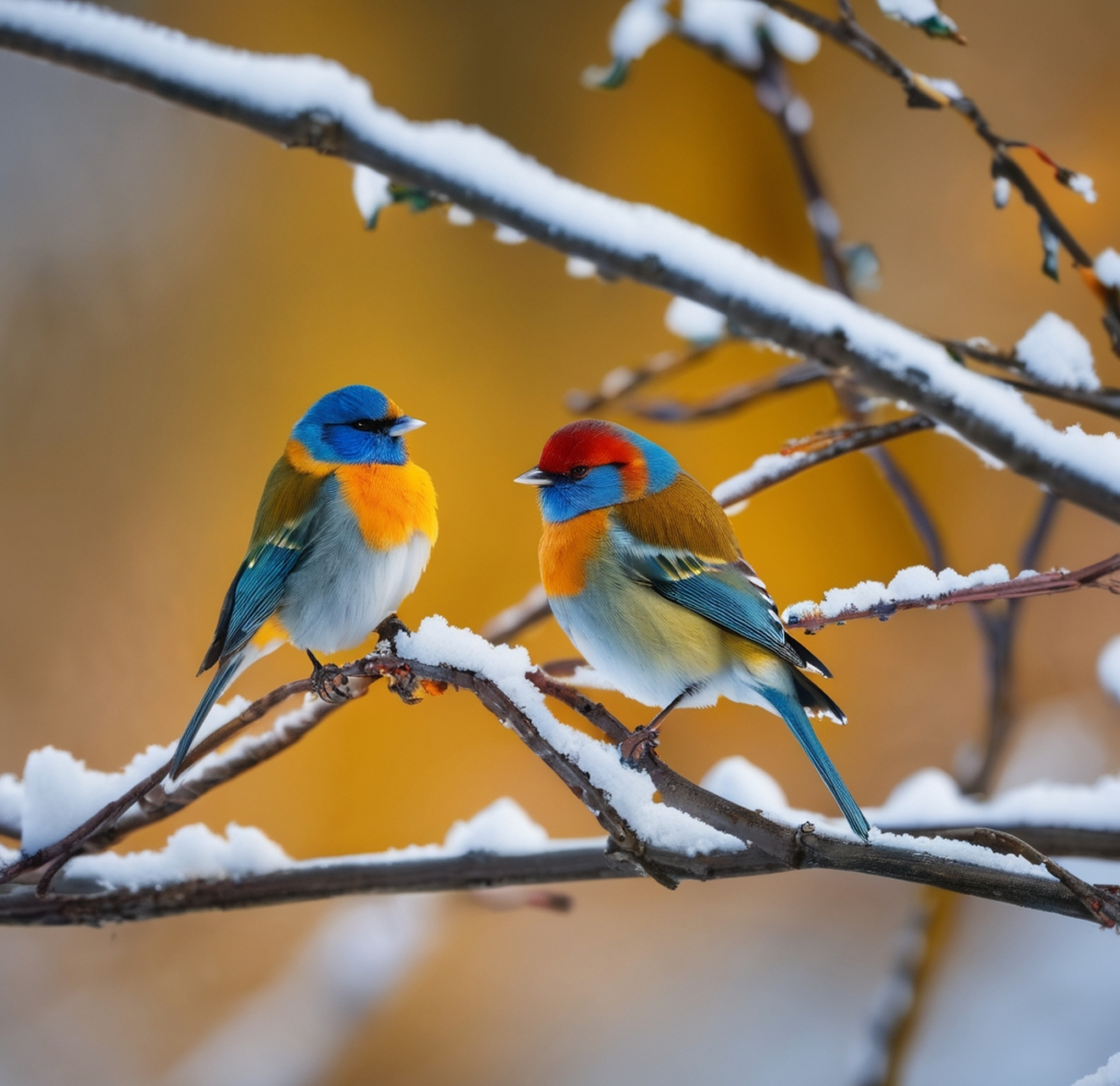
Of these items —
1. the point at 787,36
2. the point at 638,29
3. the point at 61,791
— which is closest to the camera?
the point at 61,791

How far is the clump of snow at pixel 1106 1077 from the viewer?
527mm

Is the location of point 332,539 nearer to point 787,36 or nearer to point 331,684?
point 331,684

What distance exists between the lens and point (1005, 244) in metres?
1.79

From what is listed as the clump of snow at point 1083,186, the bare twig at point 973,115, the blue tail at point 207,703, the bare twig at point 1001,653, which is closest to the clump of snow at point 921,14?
the bare twig at point 973,115

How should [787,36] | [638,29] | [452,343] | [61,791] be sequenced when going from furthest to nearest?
1. [452,343]
2. [787,36]
3. [638,29]
4. [61,791]

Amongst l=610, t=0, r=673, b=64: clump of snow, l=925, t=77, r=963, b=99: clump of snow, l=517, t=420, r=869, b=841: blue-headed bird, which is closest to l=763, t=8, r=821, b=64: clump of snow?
l=610, t=0, r=673, b=64: clump of snow

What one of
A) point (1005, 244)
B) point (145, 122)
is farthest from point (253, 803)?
point (1005, 244)

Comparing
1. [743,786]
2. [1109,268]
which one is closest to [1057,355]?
[1109,268]

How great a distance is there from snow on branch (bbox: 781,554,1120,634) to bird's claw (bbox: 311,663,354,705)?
0.27m

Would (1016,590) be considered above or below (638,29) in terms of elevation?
below

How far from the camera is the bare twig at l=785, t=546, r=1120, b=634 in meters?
0.45

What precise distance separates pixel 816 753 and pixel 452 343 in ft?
4.06

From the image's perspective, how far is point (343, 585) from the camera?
76 centimetres

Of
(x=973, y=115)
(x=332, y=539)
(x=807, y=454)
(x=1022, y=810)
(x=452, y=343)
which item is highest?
(x=452, y=343)
